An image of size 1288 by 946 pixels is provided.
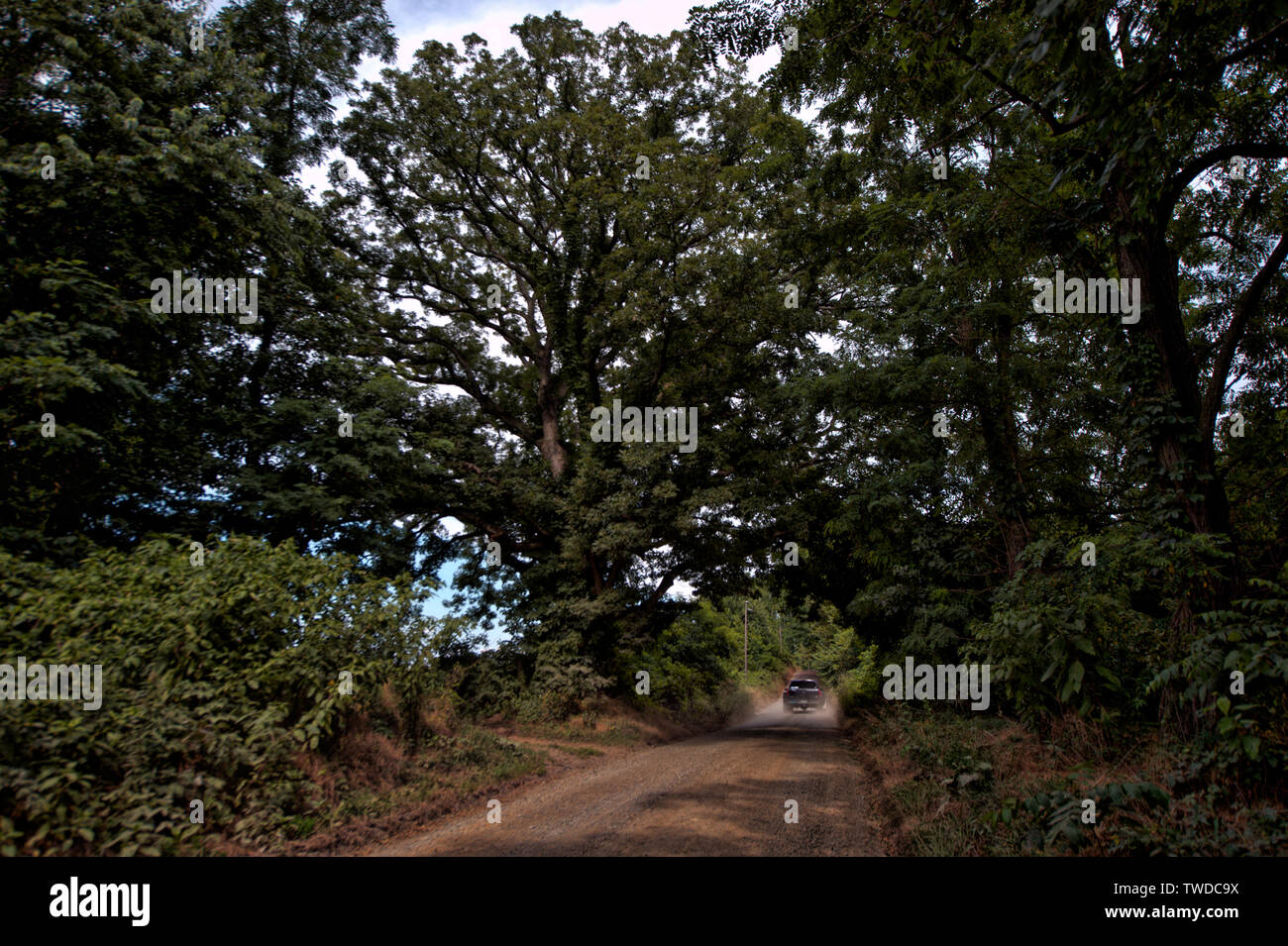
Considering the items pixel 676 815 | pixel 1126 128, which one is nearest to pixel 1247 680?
pixel 1126 128

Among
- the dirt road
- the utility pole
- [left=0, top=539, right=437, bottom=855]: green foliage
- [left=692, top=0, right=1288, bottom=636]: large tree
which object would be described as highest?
[left=692, top=0, right=1288, bottom=636]: large tree

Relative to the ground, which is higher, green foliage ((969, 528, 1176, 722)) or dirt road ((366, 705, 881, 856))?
green foliage ((969, 528, 1176, 722))

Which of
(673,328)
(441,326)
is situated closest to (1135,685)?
(673,328)

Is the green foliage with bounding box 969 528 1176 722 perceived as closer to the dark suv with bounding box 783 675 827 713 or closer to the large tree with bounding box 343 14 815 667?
the large tree with bounding box 343 14 815 667

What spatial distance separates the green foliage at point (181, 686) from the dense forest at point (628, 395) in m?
0.04

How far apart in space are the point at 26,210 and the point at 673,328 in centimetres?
1122

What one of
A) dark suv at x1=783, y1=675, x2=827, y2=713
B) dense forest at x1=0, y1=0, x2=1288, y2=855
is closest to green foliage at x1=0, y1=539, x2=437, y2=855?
dense forest at x1=0, y1=0, x2=1288, y2=855

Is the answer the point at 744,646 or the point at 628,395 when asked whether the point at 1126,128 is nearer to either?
the point at 628,395

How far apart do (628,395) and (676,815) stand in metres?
11.3

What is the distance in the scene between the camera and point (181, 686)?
5148mm

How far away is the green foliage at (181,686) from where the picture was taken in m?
4.04

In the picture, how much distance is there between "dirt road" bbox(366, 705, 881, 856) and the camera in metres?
4.92

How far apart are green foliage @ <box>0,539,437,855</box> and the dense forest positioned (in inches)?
1.8
